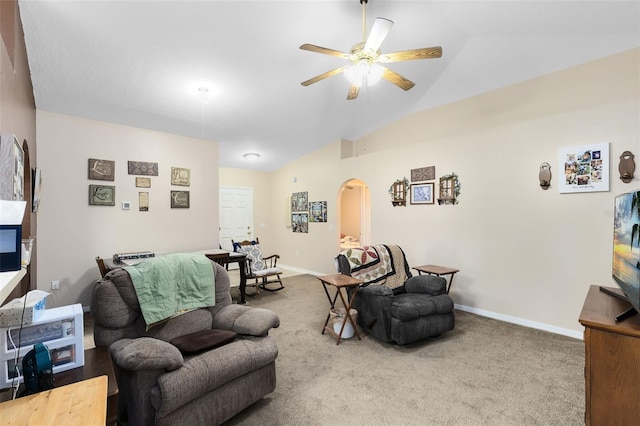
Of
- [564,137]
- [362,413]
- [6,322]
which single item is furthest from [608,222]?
[6,322]

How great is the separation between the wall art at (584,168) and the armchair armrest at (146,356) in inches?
160

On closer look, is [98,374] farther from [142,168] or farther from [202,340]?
[142,168]

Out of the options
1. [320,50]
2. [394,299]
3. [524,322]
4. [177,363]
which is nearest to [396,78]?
[320,50]

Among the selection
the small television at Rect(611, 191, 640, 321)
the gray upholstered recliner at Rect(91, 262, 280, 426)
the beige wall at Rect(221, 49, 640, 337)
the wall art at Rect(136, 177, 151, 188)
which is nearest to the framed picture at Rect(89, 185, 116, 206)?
the wall art at Rect(136, 177, 151, 188)

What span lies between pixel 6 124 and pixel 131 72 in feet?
5.07

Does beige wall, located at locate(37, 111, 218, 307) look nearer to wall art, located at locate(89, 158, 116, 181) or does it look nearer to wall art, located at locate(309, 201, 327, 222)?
wall art, located at locate(89, 158, 116, 181)

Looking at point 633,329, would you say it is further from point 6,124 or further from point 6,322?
point 6,124

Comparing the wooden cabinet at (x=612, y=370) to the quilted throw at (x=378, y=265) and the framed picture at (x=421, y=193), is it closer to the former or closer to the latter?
the quilted throw at (x=378, y=265)

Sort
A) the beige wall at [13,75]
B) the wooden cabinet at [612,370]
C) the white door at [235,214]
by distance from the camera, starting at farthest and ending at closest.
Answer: the white door at [235,214], the beige wall at [13,75], the wooden cabinet at [612,370]

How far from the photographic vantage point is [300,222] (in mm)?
6695

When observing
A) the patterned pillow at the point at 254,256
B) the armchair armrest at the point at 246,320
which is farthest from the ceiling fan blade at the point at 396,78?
the patterned pillow at the point at 254,256

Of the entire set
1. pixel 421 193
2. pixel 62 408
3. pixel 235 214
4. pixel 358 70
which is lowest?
pixel 62 408

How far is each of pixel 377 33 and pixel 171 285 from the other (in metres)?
2.40

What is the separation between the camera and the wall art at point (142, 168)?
4312 millimetres
